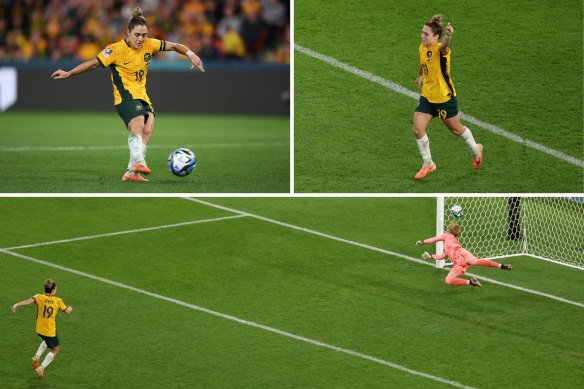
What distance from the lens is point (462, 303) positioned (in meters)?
14.3

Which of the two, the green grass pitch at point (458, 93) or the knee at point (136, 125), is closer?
the green grass pitch at point (458, 93)

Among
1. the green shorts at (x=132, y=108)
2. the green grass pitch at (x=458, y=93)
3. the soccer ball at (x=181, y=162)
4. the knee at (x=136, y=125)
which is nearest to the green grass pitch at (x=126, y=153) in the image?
the soccer ball at (x=181, y=162)

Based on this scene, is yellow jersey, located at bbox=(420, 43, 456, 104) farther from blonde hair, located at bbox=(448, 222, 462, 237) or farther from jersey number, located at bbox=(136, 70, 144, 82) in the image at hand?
jersey number, located at bbox=(136, 70, 144, 82)

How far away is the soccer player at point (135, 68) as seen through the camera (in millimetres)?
14633

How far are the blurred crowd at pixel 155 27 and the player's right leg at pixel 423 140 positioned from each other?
1342cm

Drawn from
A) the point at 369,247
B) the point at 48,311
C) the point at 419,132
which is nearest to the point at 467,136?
the point at 419,132

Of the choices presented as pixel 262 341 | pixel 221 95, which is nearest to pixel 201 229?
pixel 262 341

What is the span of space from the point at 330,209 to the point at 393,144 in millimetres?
3813

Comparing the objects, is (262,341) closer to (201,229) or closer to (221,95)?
(201,229)

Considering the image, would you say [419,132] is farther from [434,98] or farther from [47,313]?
[47,313]

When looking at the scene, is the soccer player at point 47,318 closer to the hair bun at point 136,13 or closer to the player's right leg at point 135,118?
the player's right leg at point 135,118

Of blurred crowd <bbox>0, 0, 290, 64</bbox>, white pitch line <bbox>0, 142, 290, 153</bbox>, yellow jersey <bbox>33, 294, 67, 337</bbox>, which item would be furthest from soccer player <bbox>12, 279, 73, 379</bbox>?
blurred crowd <bbox>0, 0, 290, 64</bbox>

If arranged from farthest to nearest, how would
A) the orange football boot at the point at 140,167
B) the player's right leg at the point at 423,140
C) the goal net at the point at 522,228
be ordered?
the goal net at the point at 522,228 → the orange football boot at the point at 140,167 → the player's right leg at the point at 423,140

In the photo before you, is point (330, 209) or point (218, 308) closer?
point (218, 308)
